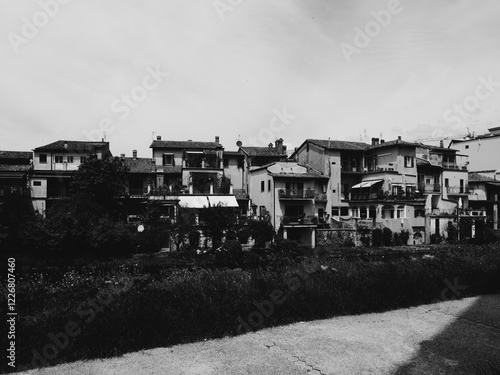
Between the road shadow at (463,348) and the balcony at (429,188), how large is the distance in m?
32.3

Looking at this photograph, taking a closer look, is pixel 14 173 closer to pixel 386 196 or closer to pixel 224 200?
pixel 224 200

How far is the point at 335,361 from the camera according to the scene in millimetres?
Result: 8297

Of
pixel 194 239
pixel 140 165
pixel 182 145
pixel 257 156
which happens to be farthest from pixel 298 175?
pixel 140 165

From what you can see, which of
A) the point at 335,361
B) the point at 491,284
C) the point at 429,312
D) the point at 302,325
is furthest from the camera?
the point at 491,284

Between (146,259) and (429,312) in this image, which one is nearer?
(429,312)

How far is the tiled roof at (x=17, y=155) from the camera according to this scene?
38531mm

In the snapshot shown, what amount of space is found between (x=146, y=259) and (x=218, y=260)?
7119 mm

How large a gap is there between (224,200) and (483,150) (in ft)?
134

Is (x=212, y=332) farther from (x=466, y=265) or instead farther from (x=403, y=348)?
(x=466, y=265)

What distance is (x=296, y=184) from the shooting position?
37.3 metres

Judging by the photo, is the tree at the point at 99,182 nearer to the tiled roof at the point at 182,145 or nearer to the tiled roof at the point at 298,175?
the tiled roof at the point at 182,145

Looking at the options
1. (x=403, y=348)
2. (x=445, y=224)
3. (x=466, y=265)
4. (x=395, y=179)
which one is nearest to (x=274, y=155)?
(x=395, y=179)

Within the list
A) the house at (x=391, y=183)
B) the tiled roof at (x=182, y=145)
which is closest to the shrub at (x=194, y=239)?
the tiled roof at (x=182, y=145)

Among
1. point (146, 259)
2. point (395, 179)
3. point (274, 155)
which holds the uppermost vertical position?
point (274, 155)
